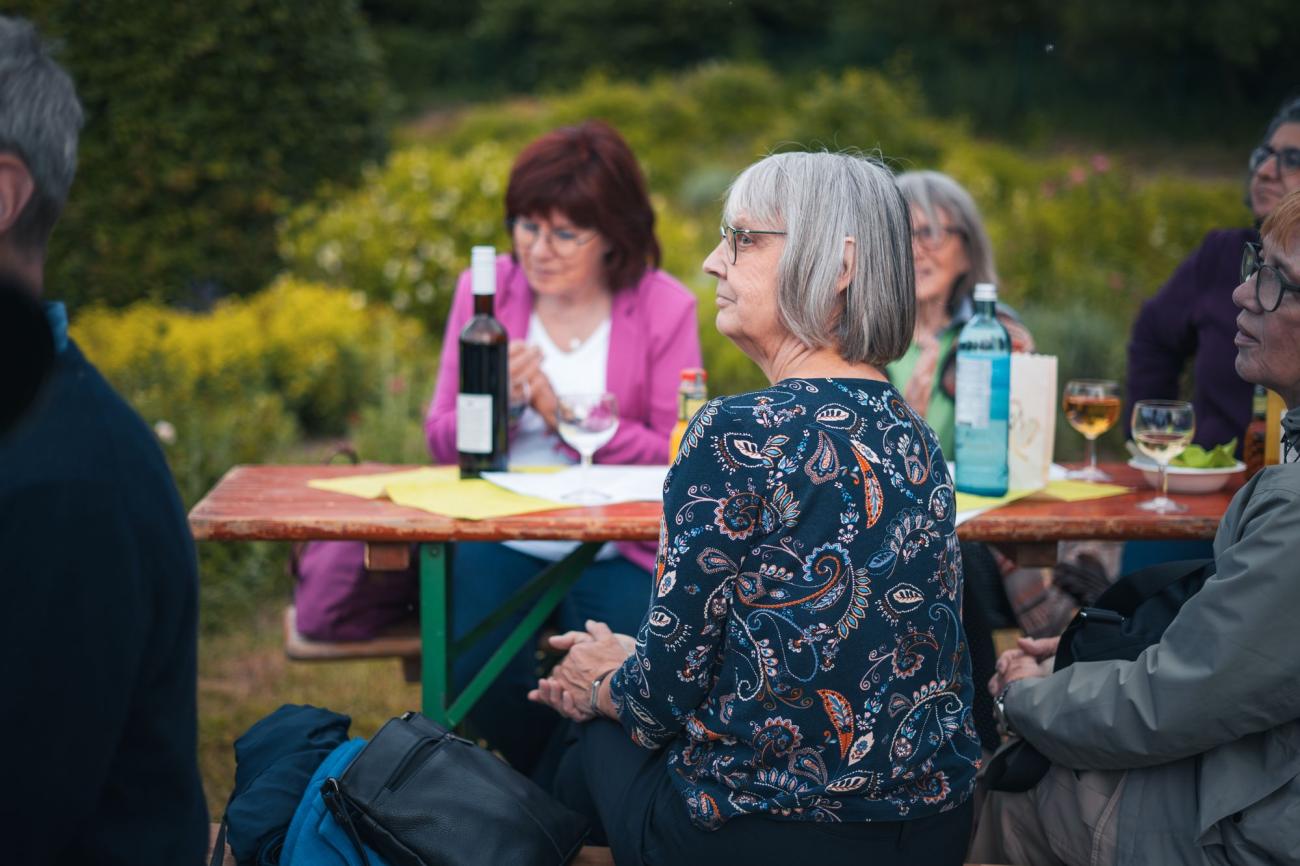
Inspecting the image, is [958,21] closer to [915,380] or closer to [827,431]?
[915,380]

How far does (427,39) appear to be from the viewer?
22.5 m

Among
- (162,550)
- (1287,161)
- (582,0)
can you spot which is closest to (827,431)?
(162,550)

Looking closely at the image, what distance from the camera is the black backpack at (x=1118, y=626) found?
196 cm

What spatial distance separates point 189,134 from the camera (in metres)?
8.25

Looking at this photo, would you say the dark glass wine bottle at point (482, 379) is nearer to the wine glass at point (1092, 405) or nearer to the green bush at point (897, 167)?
the wine glass at point (1092, 405)

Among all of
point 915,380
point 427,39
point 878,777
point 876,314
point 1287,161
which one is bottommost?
point 878,777

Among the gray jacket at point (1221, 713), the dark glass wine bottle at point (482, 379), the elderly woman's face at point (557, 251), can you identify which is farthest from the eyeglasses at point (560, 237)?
the gray jacket at point (1221, 713)

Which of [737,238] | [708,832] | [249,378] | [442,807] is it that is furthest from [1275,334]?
[249,378]

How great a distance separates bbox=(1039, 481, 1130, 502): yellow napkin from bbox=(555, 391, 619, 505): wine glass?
930 millimetres

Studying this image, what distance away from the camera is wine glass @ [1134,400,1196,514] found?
8.65ft

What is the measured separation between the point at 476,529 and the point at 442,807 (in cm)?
63

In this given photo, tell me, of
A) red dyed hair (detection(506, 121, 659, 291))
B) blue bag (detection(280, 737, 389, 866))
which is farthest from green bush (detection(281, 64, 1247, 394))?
blue bag (detection(280, 737, 389, 866))

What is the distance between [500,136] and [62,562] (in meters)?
14.9

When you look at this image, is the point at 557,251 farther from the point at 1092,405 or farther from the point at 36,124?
the point at 36,124
